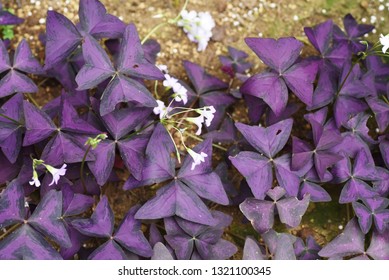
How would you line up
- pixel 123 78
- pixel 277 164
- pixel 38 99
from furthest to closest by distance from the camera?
pixel 38 99 < pixel 277 164 < pixel 123 78

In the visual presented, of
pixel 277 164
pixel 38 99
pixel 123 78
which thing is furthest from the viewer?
pixel 38 99

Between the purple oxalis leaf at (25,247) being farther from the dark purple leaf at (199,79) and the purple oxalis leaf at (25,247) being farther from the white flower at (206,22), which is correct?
the white flower at (206,22)

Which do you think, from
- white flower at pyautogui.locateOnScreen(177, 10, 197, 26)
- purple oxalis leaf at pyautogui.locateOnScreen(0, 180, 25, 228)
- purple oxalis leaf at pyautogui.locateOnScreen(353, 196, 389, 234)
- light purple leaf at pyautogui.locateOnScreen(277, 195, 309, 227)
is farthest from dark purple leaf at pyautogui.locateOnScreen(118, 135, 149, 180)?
purple oxalis leaf at pyautogui.locateOnScreen(353, 196, 389, 234)

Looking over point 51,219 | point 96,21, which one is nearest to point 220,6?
point 96,21

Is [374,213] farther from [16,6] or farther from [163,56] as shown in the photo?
[16,6]
